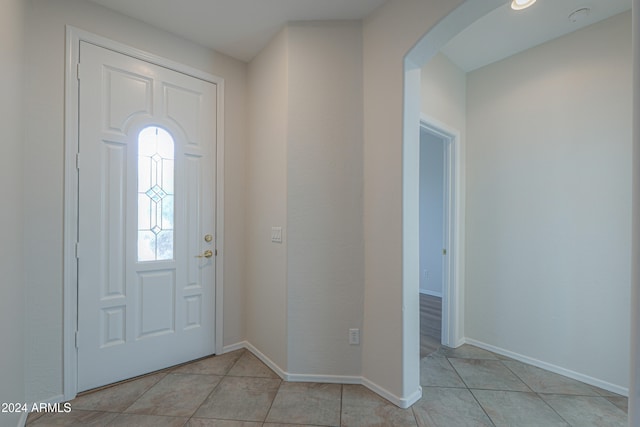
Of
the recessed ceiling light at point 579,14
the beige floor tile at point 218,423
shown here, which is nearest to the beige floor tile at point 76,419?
the beige floor tile at point 218,423

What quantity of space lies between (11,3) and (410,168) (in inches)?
92.5

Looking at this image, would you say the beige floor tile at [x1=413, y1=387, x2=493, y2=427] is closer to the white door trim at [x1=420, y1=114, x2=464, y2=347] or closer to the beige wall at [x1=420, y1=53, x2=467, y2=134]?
the white door trim at [x1=420, y1=114, x2=464, y2=347]

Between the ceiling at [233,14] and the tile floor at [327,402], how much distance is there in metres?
2.65

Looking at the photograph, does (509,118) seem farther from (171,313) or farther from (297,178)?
(171,313)

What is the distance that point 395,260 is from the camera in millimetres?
1893

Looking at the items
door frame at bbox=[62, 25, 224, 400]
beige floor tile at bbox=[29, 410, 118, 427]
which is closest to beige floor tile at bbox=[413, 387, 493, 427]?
beige floor tile at bbox=[29, 410, 118, 427]

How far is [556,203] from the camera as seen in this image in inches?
91.9

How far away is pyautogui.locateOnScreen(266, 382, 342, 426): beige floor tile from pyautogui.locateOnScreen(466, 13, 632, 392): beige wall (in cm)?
169

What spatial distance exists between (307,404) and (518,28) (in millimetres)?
3153

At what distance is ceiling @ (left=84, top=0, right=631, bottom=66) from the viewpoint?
1.98 meters

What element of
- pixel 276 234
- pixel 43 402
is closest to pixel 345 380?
pixel 276 234

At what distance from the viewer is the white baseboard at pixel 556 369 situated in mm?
2035

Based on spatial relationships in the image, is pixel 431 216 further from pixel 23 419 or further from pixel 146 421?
pixel 23 419

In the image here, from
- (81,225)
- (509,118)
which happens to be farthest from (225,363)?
(509,118)
